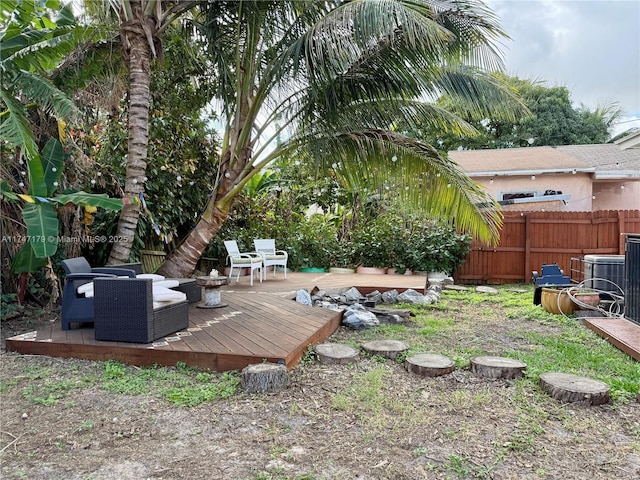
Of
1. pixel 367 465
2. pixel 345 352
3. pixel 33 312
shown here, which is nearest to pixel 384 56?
pixel 345 352

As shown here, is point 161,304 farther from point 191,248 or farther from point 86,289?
point 191,248

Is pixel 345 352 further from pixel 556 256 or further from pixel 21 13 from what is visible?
pixel 556 256

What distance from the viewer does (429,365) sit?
3832 mm

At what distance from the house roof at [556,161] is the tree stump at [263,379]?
9.73m

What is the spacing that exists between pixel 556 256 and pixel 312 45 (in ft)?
27.4

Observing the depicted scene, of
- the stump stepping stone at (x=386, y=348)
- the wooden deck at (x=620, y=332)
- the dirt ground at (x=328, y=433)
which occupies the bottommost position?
the dirt ground at (x=328, y=433)

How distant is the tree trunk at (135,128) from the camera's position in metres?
5.77

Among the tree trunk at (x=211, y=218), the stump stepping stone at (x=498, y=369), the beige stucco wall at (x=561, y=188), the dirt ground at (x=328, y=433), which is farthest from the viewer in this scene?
the beige stucco wall at (x=561, y=188)

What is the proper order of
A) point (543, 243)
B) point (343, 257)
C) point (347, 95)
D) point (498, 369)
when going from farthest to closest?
1. point (343, 257)
2. point (543, 243)
3. point (347, 95)
4. point (498, 369)

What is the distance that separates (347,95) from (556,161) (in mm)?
9757

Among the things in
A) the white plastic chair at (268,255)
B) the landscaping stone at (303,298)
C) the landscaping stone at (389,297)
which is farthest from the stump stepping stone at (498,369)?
the white plastic chair at (268,255)

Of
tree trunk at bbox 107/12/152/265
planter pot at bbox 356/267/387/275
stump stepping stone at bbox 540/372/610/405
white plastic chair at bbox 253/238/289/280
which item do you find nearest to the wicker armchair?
tree trunk at bbox 107/12/152/265

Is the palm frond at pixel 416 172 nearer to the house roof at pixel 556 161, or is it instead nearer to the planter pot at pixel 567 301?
the planter pot at pixel 567 301

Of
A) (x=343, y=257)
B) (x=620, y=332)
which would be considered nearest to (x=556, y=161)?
(x=343, y=257)
